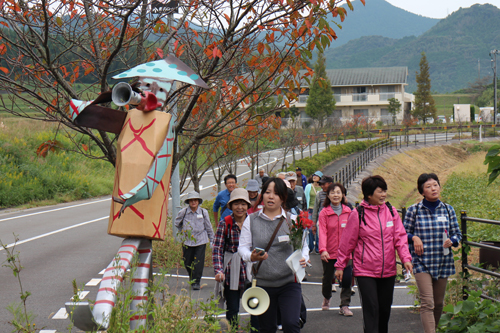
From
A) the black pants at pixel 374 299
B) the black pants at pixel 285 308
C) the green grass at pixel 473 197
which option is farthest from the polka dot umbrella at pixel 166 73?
the green grass at pixel 473 197

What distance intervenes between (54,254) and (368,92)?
5996 centimetres

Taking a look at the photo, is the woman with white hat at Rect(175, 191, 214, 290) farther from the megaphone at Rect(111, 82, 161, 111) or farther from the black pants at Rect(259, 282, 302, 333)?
the megaphone at Rect(111, 82, 161, 111)

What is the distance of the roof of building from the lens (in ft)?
215

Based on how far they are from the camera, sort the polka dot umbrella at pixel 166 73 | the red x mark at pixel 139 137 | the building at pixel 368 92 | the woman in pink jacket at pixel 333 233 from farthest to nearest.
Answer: the building at pixel 368 92 → the woman in pink jacket at pixel 333 233 → the polka dot umbrella at pixel 166 73 → the red x mark at pixel 139 137

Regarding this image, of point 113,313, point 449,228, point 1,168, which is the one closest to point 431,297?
point 449,228

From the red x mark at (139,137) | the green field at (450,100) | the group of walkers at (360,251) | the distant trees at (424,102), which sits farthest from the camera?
the green field at (450,100)

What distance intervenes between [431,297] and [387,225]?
882mm

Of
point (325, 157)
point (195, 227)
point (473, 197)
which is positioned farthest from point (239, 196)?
point (325, 157)

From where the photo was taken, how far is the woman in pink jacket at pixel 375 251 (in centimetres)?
496

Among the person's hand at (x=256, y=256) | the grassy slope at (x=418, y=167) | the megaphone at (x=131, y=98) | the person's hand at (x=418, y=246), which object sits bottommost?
the grassy slope at (x=418, y=167)

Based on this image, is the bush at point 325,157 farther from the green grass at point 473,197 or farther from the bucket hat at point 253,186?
the bucket hat at point 253,186

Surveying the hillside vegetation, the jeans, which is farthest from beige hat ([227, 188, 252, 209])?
the hillside vegetation

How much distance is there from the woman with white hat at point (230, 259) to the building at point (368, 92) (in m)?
56.4

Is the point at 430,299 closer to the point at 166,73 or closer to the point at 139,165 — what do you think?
the point at 139,165
